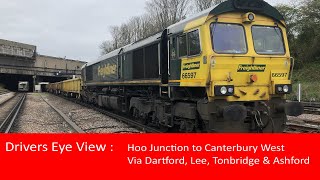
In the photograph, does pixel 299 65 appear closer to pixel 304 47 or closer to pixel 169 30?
pixel 304 47

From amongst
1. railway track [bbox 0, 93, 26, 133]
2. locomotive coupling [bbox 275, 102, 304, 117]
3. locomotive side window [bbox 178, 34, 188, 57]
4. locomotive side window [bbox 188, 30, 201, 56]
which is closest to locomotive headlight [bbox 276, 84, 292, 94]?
locomotive coupling [bbox 275, 102, 304, 117]

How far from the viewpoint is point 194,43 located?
893 cm

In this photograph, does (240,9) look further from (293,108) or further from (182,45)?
(293,108)

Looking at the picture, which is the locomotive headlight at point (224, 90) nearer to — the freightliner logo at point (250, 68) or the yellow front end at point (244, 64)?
the yellow front end at point (244, 64)

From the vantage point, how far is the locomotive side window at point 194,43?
8748 millimetres

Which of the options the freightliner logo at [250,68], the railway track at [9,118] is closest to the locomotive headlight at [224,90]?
the freightliner logo at [250,68]

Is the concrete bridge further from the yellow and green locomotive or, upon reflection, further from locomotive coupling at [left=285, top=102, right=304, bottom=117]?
locomotive coupling at [left=285, top=102, right=304, bottom=117]

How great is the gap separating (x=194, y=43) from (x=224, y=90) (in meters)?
1.44

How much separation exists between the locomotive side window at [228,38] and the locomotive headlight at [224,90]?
82 centimetres

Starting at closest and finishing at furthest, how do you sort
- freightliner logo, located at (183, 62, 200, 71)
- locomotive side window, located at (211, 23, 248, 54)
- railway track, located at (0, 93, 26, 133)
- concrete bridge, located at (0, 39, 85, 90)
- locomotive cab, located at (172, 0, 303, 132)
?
locomotive cab, located at (172, 0, 303, 132) → locomotive side window, located at (211, 23, 248, 54) → freightliner logo, located at (183, 62, 200, 71) → railway track, located at (0, 93, 26, 133) → concrete bridge, located at (0, 39, 85, 90)

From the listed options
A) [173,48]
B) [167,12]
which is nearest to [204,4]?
[167,12]

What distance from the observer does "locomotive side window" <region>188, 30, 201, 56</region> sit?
8.75 m

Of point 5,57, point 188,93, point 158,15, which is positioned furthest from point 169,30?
point 5,57

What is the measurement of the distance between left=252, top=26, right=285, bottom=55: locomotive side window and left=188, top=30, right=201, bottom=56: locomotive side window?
139 centimetres
